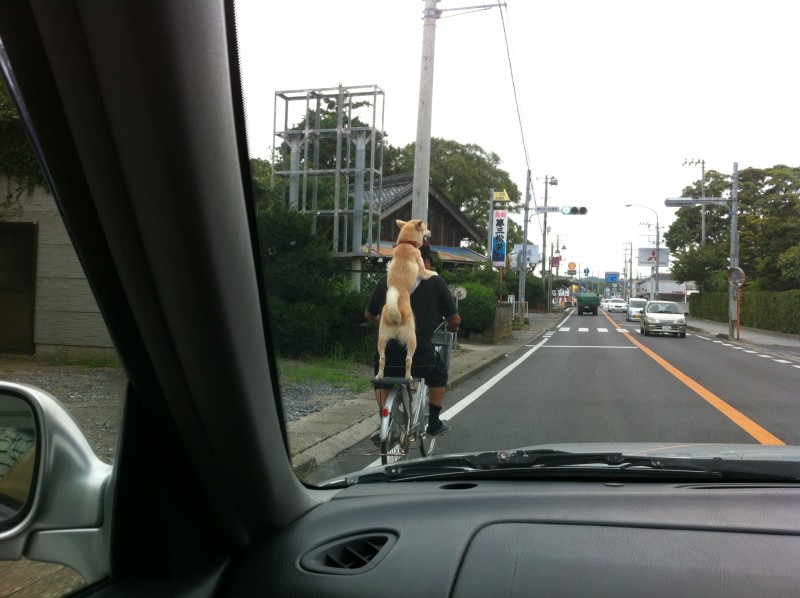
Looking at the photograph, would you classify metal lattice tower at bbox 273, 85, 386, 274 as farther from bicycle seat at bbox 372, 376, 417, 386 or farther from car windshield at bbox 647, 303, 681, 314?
car windshield at bbox 647, 303, 681, 314

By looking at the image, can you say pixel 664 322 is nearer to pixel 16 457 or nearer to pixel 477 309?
pixel 477 309

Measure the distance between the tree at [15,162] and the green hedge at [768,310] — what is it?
112 ft

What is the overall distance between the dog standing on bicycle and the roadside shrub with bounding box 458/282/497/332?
50.1 ft

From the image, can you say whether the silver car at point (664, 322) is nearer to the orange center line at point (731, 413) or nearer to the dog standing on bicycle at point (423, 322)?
the orange center line at point (731, 413)

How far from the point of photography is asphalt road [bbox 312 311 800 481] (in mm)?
6961

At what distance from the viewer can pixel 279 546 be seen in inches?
90.2

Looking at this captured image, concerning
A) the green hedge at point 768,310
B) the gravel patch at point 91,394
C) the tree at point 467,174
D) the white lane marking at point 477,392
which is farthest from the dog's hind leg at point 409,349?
the green hedge at point 768,310

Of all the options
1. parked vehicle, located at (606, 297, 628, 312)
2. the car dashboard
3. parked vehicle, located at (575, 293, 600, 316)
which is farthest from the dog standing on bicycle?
parked vehicle, located at (606, 297, 628, 312)

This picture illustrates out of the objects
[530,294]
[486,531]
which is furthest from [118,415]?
[530,294]

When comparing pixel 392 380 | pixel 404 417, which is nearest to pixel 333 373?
pixel 404 417

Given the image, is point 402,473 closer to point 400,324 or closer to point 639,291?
point 400,324

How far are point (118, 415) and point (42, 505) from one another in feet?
0.98

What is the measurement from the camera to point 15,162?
5.76ft

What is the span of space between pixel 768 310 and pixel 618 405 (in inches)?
1207
